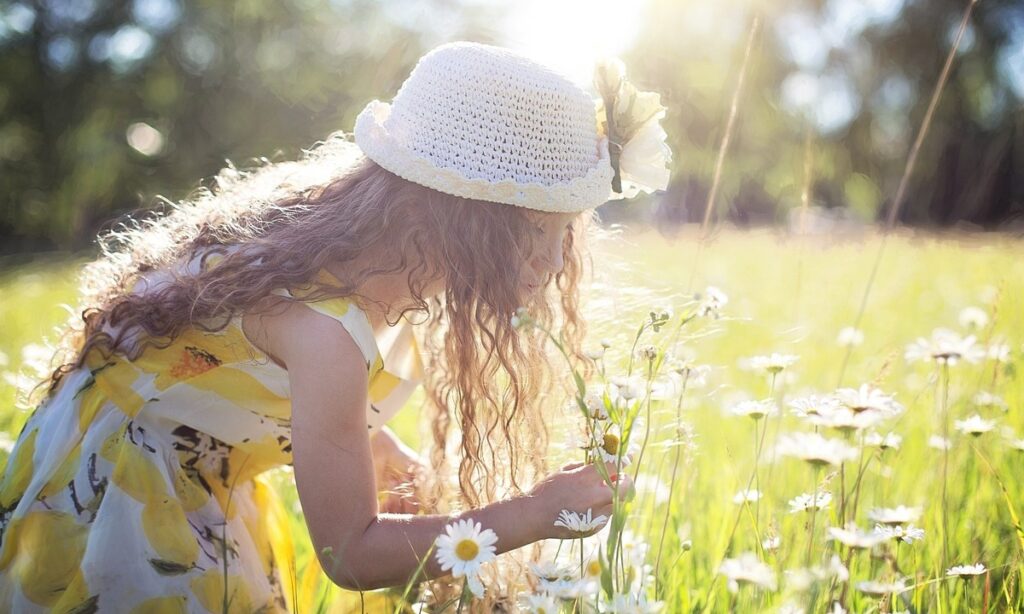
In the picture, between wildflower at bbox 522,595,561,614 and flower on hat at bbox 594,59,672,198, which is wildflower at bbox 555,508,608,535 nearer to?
wildflower at bbox 522,595,561,614

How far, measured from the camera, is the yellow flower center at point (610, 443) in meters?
1.24

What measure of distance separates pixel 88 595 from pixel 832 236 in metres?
8.40

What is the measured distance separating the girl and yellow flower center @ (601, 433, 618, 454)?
0.12 metres

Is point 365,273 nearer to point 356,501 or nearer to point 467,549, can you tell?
point 356,501

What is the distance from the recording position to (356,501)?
143cm

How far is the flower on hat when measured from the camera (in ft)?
5.57

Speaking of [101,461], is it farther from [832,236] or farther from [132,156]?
[132,156]

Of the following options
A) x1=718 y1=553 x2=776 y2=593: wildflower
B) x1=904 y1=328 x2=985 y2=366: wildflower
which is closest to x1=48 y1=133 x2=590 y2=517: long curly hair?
x1=718 y1=553 x2=776 y2=593: wildflower

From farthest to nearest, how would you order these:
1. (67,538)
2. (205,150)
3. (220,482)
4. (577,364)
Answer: (205,150) < (577,364) < (220,482) < (67,538)

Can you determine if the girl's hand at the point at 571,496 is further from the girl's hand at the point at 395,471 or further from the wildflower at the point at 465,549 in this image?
the girl's hand at the point at 395,471

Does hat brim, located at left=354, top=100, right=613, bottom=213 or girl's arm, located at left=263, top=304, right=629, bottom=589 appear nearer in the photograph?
girl's arm, located at left=263, top=304, right=629, bottom=589

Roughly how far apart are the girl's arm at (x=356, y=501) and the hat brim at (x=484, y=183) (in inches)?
13.7

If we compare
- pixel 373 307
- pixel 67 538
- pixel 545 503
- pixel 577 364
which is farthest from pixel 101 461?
pixel 577 364

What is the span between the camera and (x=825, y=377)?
3.55 metres
